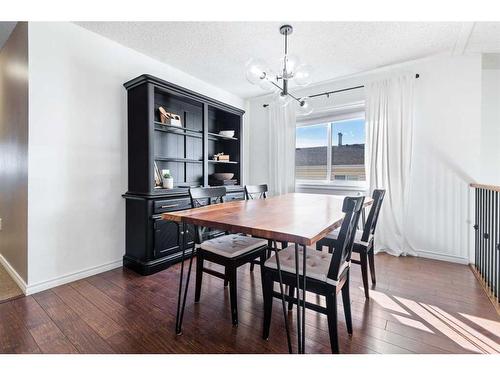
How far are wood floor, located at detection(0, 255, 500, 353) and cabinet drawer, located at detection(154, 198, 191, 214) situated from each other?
68cm

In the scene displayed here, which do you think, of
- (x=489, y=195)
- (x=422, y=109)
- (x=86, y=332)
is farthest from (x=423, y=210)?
(x=86, y=332)

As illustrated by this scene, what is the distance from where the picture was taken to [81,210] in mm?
2338

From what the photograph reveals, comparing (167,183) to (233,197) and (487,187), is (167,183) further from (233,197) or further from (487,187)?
(487,187)

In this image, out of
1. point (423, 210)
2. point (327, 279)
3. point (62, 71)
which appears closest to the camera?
point (327, 279)

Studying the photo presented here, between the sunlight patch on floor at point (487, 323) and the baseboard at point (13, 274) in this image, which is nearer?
the sunlight patch on floor at point (487, 323)

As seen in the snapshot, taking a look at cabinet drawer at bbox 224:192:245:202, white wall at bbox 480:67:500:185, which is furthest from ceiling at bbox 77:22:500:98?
cabinet drawer at bbox 224:192:245:202

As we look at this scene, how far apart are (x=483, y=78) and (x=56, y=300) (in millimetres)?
4980

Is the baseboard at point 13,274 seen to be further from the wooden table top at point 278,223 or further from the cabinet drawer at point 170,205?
the wooden table top at point 278,223

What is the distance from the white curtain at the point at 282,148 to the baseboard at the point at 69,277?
250 cm

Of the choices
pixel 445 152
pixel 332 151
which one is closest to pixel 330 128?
pixel 332 151

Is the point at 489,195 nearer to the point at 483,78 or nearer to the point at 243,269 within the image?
the point at 483,78

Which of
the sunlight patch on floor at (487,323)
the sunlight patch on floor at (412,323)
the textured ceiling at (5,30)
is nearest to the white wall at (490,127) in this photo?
the sunlight patch on floor at (487,323)

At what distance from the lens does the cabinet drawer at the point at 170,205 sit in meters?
2.48

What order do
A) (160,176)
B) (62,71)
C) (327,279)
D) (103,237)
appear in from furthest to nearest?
(160,176)
(103,237)
(62,71)
(327,279)
